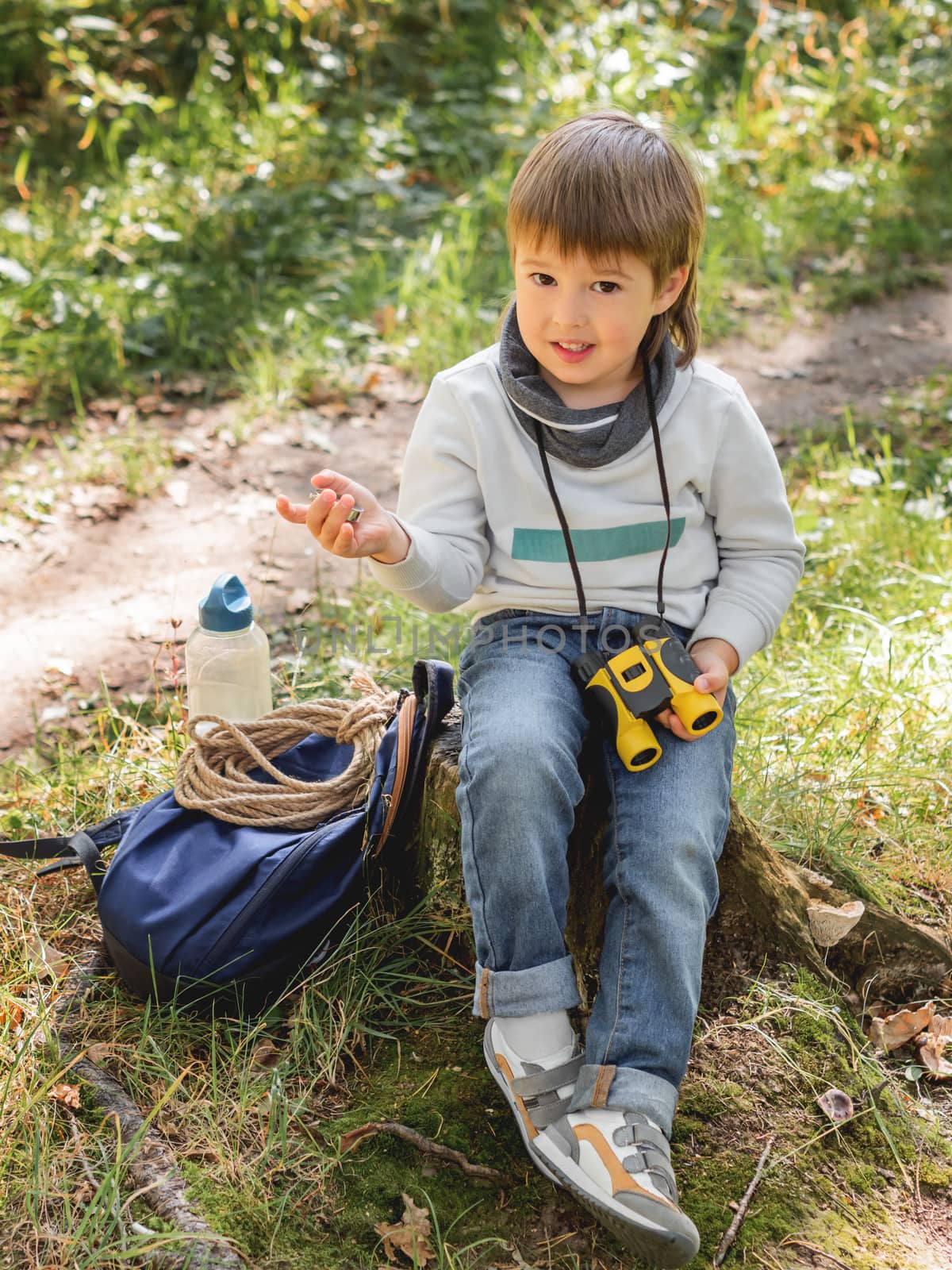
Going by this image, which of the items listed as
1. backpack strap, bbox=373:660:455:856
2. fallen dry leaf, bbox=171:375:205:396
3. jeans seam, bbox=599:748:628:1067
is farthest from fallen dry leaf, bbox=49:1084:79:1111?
fallen dry leaf, bbox=171:375:205:396

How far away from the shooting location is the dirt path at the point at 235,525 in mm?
3510

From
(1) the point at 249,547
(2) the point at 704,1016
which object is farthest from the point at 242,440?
(2) the point at 704,1016

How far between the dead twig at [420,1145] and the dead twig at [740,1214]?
339mm

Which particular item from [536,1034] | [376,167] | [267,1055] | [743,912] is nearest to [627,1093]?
[536,1034]

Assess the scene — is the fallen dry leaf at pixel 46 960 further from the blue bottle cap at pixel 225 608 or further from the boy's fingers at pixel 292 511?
the boy's fingers at pixel 292 511

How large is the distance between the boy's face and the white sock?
41.2 inches

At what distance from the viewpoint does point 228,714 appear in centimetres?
261

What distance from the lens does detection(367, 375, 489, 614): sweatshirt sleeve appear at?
81.9 inches

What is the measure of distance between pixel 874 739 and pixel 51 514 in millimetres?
2769

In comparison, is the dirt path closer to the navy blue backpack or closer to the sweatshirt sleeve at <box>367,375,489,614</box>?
the navy blue backpack

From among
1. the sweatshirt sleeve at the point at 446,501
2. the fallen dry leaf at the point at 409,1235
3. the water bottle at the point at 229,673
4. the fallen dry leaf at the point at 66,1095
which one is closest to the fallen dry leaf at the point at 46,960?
the fallen dry leaf at the point at 66,1095

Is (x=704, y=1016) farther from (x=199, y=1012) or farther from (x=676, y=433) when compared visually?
(x=676, y=433)

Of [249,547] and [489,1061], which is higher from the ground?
[489,1061]

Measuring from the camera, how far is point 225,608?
234 centimetres
